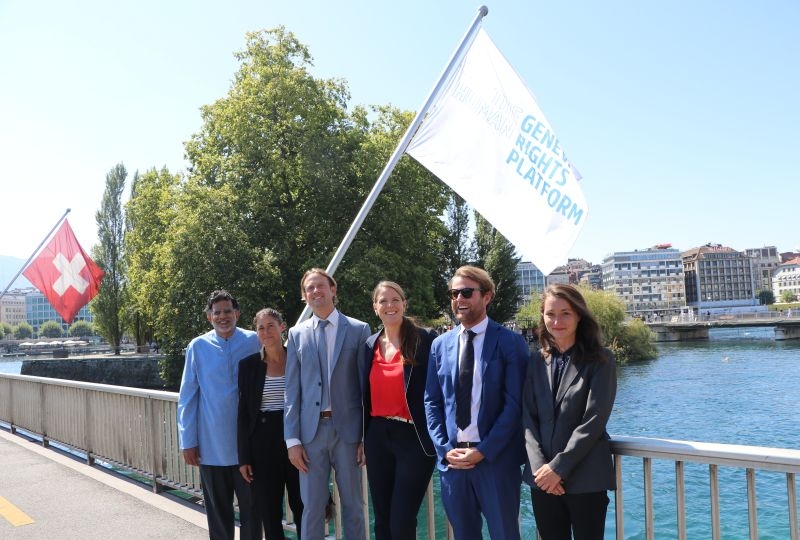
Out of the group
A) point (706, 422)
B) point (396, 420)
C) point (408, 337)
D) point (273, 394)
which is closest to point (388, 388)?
point (396, 420)

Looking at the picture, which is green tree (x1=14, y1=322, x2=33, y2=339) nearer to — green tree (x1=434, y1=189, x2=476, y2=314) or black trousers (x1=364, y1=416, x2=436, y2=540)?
green tree (x1=434, y1=189, x2=476, y2=314)

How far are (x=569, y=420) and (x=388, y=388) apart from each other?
1.05m

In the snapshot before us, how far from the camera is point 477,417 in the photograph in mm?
3373

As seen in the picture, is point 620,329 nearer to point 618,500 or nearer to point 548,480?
point 618,500

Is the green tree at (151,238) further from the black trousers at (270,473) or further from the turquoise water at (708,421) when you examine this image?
the black trousers at (270,473)

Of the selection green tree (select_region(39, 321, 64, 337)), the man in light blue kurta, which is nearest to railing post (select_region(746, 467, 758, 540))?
the man in light blue kurta

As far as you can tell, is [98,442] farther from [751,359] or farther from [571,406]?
[751,359]

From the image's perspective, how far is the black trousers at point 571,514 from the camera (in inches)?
122

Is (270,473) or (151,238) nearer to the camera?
(270,473)

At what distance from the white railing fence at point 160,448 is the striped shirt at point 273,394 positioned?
0.81m

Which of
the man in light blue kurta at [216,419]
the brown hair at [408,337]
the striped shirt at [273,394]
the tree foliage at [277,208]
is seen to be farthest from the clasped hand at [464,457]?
the tree foliage at [277,208]

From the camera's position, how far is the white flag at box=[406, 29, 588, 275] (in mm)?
5383

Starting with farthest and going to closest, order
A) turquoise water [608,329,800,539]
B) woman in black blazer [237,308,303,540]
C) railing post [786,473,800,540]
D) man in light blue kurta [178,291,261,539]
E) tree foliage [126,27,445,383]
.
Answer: tree foliage [126,27,445,383]
turquoise water [608,329,800,539]
man in light blue kurta [178,291,261,539]
woman in black blazer [237,308,303,540]
railing post [786,473,800,540]

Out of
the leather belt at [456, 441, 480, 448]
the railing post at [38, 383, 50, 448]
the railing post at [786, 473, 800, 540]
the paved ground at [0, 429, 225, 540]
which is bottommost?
the paved ground at [0, 429, 225, 540]
